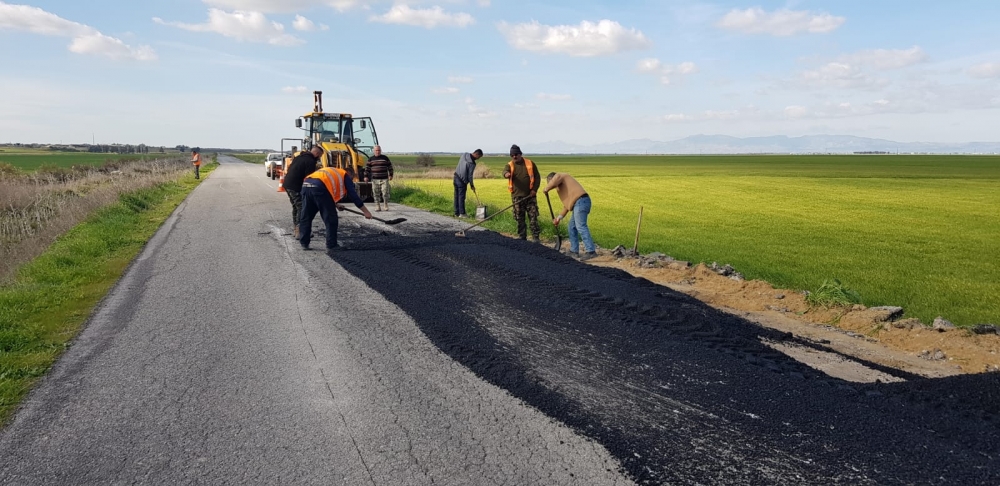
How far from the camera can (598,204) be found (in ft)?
77.4

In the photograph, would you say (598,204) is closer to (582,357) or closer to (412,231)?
(412,231)

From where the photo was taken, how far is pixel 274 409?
414 centimetres

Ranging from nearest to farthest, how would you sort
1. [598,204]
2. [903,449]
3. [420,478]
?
1. [420,478]
2. [903,449]
3. [598,204]

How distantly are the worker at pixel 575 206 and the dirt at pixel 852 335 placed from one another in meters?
1.84

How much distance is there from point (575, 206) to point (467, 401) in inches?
256

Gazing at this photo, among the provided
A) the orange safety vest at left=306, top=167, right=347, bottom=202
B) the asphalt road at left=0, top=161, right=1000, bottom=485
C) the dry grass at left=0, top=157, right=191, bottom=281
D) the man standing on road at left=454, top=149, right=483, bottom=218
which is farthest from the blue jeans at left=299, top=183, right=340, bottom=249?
the man standing on road at left=454, top=149, right=483, bottom=218

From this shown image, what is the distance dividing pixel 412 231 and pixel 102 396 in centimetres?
844

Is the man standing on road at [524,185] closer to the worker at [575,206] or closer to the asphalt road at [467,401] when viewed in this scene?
the worker at [575,206]

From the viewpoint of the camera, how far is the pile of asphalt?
343 centimetres

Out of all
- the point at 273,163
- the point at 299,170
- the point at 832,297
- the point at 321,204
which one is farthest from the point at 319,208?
the point at 273,163

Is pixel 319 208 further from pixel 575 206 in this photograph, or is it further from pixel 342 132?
pixel 342 132

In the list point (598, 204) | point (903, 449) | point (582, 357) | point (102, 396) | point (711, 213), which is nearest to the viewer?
point (903, 449)

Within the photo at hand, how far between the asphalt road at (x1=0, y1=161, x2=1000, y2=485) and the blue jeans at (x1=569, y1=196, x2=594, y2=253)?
318cm

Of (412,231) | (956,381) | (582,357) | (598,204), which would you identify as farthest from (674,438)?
(598,204)
